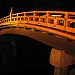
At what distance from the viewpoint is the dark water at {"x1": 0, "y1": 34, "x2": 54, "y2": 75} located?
26.0 meters

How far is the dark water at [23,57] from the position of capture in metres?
26.0

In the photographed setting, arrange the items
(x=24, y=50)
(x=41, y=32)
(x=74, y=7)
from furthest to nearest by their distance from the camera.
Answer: (x=74, y=7) → (x=24, y=50) → (x=41, y=32)

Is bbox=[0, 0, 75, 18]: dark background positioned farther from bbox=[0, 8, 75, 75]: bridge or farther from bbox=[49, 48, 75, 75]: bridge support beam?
bbox=[49, 48, 75, 75]: bridge support beam

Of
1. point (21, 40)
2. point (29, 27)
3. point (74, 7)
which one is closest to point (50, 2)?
point (74, 7)

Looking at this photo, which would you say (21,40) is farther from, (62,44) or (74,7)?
(62,44)

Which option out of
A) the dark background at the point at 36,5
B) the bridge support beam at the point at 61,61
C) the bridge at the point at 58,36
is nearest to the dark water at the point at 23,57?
the dark background at the point at 36,5

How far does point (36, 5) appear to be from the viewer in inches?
1331

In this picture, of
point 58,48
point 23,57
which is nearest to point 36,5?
point 23,57

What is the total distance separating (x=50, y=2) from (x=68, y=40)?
23228 millimetres

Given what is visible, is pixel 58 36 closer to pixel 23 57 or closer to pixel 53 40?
pixel 53 40

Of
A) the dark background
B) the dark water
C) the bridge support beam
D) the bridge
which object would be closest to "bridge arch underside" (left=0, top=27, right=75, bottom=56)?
the bridge

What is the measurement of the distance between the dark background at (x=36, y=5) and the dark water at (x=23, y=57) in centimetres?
687

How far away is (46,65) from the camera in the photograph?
2684 centimetres

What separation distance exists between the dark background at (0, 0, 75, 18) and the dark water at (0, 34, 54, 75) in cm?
687
